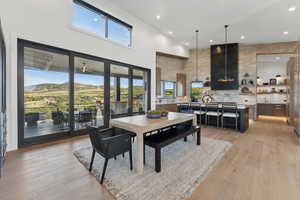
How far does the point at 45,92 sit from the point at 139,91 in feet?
11.4

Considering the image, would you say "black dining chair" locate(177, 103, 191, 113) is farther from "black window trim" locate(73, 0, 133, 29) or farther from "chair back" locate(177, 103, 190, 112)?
"black window trim" locate(73, 0, 133, 29)

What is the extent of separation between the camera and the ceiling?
4.65 metres

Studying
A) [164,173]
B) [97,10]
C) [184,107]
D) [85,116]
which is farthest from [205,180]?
[97,10]

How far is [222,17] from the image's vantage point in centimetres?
543

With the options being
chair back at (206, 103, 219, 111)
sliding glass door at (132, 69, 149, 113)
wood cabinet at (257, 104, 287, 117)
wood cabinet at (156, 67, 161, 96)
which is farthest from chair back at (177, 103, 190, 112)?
wood cabinet at (257, 104, 287, 117)

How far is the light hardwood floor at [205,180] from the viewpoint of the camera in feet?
6.03

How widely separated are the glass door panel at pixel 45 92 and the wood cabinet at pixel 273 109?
1048cm

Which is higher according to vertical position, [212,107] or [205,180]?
[212,107]

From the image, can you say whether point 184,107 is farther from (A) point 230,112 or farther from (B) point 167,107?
(A) point 230,112

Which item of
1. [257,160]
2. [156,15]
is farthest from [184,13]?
[257,160]

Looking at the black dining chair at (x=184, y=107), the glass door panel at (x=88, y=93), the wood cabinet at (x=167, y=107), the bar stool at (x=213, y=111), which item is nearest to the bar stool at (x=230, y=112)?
the bar stool at (x=213, y=111)

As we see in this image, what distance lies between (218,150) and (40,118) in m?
4.39

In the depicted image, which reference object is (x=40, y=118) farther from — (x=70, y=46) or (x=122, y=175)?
(x=122, y=175)

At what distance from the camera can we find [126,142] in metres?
2.34
